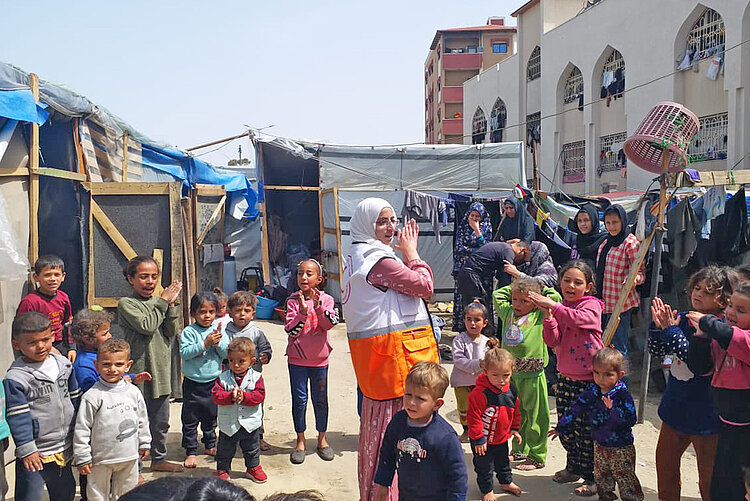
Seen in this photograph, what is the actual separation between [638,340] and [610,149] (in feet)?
44.2

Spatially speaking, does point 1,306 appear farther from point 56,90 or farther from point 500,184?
point 500,184

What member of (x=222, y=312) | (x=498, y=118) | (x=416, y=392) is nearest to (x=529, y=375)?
(x=416, y=392)

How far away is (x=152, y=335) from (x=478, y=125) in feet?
92.5

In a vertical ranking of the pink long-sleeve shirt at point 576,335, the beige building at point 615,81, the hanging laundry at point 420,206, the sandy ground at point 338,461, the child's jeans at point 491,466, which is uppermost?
the beige building at point 615,81

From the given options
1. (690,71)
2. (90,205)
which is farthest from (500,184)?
(90,205)

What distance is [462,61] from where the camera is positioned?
44.8 metres

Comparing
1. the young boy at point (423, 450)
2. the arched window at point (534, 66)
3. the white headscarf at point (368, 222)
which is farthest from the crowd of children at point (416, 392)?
the arched window at point (534, 66)

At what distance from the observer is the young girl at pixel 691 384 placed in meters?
3.22

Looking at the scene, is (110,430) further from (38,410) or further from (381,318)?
(381,318)

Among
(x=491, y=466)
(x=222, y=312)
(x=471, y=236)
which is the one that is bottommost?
(x=491, y=466)

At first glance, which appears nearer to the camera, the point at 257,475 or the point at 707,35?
the point at 257,475

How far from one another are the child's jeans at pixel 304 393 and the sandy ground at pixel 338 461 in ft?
0.91

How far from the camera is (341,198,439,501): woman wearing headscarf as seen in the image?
125 inches

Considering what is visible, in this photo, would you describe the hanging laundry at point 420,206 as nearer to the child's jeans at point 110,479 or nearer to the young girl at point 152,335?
the young girl at point 152,335
